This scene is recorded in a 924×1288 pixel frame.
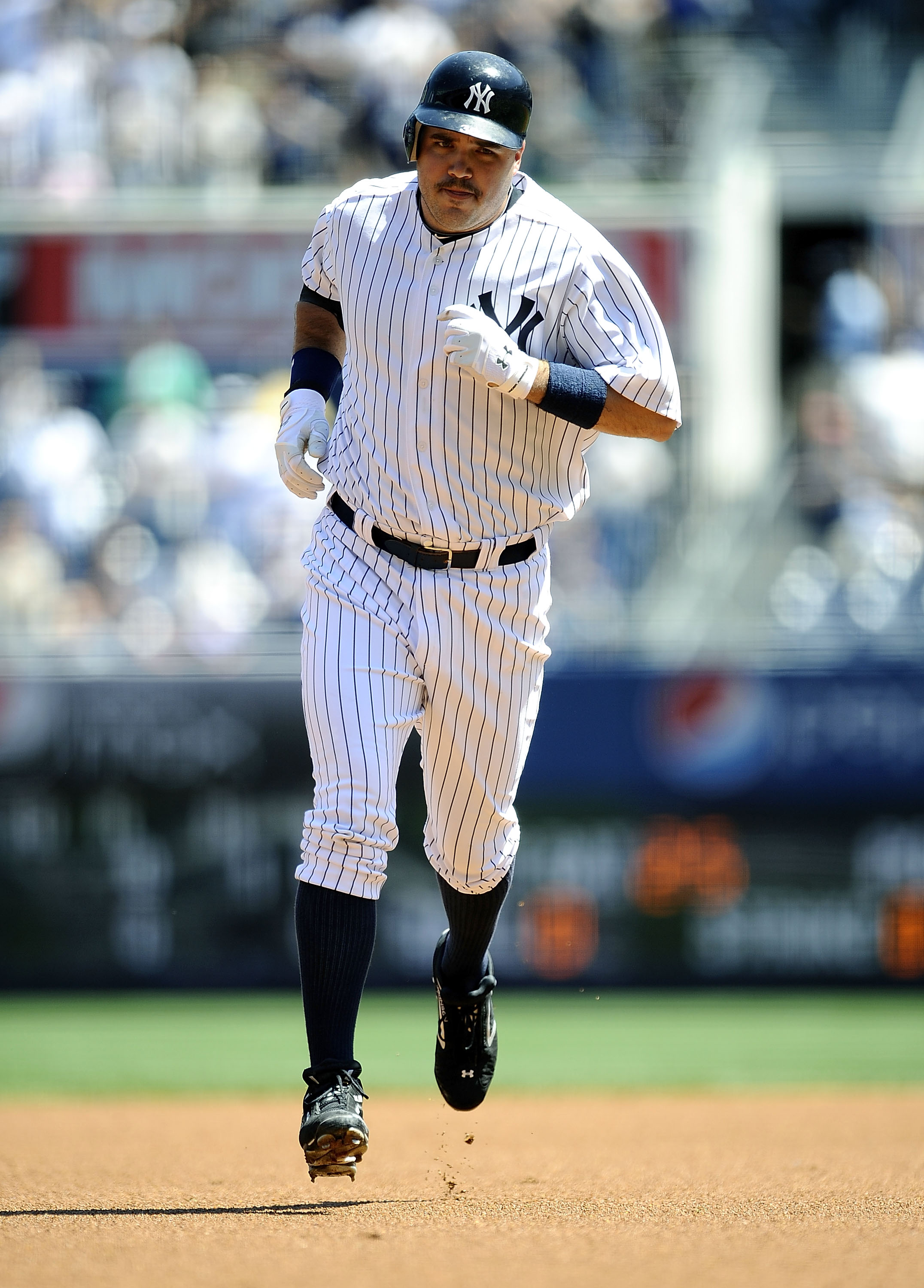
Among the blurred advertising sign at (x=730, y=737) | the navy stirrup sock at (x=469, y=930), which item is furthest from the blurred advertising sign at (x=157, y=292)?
the navy stirrup sock at (x=469, y=930)

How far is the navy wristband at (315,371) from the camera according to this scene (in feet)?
12.9

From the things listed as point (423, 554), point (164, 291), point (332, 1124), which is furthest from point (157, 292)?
point (332, 1124)

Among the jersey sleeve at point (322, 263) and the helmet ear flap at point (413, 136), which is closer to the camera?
the helmet ear flap at point (413, 136)

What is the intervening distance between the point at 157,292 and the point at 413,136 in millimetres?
5966

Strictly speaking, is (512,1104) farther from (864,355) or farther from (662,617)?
(864,355)

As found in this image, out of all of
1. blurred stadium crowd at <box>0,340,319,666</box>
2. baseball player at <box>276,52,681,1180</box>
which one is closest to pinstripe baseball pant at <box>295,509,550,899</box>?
baseball player at <box>276,52,681,1180</box>

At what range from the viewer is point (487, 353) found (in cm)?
332

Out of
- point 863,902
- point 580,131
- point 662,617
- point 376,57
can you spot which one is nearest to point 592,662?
point 662,617

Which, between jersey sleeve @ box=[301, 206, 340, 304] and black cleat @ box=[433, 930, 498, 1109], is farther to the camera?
black cleat @ box=[433, 930, 498, 1109]

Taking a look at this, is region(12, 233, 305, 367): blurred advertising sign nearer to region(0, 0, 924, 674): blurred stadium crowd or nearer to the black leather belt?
region(0, 0, 924, 674): blurred stadium crowd

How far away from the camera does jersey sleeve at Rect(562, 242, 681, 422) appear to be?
353 centimetres

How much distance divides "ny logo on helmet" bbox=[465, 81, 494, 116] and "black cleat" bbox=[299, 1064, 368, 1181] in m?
1.81

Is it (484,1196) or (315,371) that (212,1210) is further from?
(315,371)

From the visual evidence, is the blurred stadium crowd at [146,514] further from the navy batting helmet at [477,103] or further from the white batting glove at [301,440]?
the navy batting helmet at [477,103]
